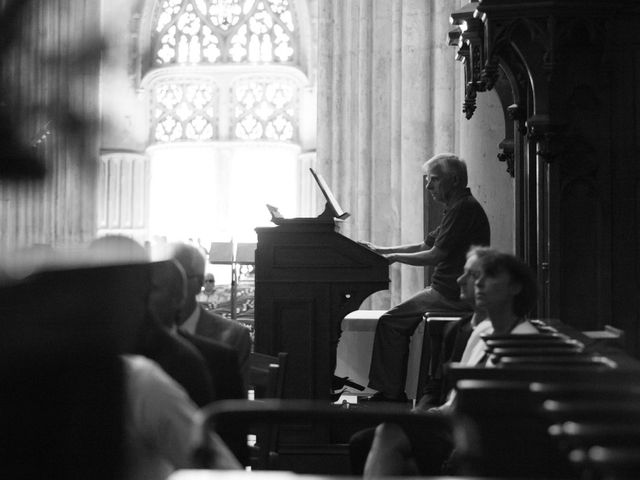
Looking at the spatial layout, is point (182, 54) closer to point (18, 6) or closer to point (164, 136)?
point (164, 136)

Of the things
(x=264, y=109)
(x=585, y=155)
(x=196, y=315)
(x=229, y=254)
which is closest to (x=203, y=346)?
(x=196, y=315)

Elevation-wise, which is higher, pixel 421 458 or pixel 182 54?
pixel 182 54

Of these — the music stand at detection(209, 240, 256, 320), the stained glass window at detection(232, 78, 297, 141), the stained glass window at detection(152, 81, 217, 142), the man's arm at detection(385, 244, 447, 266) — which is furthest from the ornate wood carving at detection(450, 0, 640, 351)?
the stained glass window at detection(152, 81, 217, 142)

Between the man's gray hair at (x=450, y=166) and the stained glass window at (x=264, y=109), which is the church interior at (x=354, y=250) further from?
the stained glass window at (x=264, y=109)

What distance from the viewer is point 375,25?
12.1 meters

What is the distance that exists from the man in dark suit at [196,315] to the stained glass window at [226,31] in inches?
721

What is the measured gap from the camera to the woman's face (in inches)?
149

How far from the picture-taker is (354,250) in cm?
657

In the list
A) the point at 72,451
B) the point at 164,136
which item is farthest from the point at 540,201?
the point at 164,136

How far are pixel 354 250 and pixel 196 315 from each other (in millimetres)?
4012

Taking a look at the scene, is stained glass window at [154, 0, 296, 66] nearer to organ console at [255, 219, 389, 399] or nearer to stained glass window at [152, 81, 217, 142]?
stained glass window at [152, 81, 217, 142]

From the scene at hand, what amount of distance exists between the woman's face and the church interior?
0.66 ft

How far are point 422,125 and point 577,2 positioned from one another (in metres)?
5.59

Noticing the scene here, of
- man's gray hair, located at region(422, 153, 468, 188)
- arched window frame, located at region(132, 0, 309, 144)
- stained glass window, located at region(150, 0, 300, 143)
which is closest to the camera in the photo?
man's gray hair, located at region(422, 153, 468, 188)
